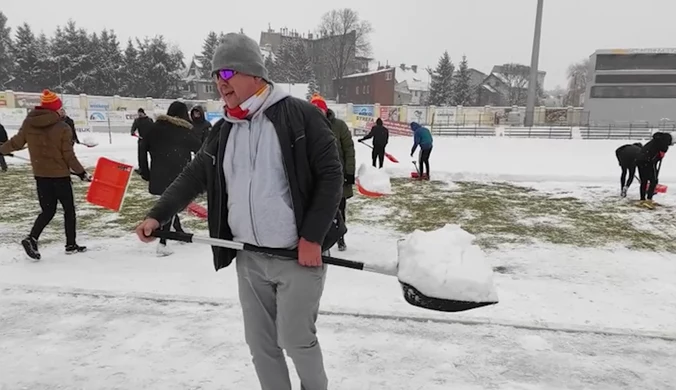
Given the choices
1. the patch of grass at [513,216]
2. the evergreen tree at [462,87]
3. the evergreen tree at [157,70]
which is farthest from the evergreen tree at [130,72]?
the patch of grass at [513,216]

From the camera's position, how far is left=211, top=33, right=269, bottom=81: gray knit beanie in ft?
6.48

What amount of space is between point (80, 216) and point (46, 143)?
2.85m

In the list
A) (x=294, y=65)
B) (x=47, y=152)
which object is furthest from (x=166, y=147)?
(x=294, y=65)

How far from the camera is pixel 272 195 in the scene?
2.03 metres

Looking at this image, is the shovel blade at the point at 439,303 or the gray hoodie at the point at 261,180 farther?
the shovel blade at the point at 439,303

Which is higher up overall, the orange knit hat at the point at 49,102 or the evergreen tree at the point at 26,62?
the evergreen tree at the point at 26,62

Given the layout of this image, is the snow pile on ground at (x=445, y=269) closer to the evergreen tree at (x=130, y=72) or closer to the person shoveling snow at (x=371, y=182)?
the person shoveling snow at (x=371, y=182)

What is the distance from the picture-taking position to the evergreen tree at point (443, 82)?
58875 millimetres

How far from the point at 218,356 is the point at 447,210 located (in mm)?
6035

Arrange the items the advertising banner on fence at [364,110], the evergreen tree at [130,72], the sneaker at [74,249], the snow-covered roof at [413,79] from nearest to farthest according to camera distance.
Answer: the sneaker at [74,249] < the advertising banner on fence at [364,110] < the evergreen tree at [130,72] < the snow-covered roof at [413,79]

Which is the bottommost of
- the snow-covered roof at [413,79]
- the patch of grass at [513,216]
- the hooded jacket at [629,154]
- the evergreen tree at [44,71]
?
the patch of grass at [513,216]

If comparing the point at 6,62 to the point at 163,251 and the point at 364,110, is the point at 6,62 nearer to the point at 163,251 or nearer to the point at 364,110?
the point at 364,110

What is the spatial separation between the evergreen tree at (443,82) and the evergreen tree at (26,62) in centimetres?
4407

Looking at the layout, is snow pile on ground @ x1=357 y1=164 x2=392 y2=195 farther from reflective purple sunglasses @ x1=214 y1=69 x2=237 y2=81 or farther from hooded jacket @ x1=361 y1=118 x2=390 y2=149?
hooded jacket @ x1=361 y1=118 x2=390 y2=149
